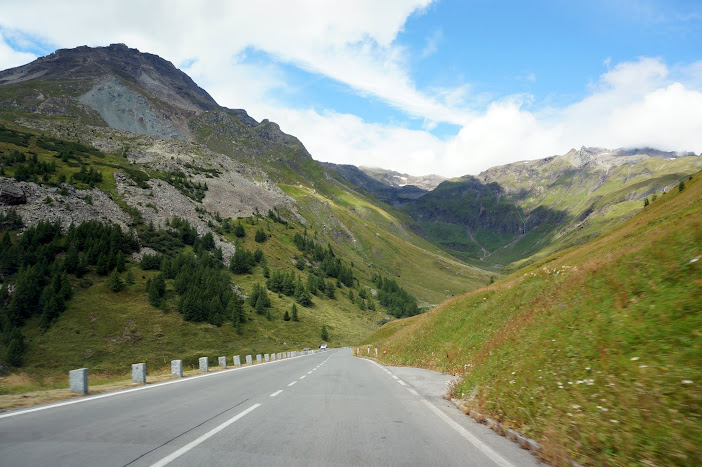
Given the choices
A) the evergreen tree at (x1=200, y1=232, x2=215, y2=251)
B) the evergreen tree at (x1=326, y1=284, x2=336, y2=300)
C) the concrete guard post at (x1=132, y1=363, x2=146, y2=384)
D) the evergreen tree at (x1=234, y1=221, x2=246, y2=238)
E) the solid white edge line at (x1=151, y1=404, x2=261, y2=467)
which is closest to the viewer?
the solid white edge line at (x1=151, y1=404, x2=261, y2=467)

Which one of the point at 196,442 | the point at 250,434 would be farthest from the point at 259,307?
the point at 196,442

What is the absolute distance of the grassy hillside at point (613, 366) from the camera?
5.05 m

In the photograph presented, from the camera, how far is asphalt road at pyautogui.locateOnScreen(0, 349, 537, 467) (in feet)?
18.1

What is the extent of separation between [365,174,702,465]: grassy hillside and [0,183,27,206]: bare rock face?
103271mm

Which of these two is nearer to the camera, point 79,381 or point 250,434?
point 250,434

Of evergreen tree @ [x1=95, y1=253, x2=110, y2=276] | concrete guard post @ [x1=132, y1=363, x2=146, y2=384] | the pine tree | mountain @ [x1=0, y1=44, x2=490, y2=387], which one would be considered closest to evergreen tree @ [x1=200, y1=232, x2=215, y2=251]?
mountain @ [x1=0, y1=44, x2=490, y2=387]

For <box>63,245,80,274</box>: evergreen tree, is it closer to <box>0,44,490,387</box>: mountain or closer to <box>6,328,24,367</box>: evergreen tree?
<box>0,44,490,387</box>: mountain


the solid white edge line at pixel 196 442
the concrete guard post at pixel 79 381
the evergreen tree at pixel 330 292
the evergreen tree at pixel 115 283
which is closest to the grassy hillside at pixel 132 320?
the evergreen tree at pixel 115 283

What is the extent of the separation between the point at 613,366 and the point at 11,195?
109 meters

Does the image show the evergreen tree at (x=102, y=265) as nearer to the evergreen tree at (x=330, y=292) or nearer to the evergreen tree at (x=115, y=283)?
the evergreen tree at (x=115, y=283)

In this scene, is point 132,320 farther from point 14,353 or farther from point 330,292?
point 330,292

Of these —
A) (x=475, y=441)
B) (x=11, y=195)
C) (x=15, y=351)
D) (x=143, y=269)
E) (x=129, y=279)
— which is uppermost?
(x=11, y=195)

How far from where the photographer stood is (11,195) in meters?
79.7

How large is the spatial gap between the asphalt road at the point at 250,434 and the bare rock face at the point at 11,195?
9478 centimetres
